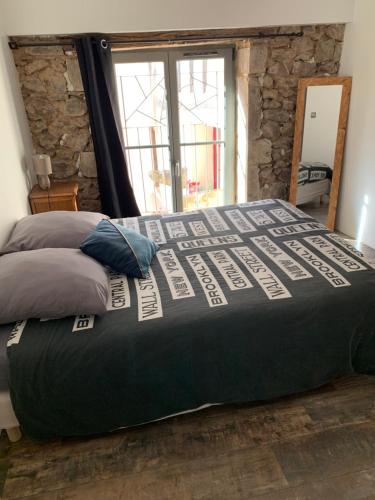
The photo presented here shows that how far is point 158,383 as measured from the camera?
1.64m

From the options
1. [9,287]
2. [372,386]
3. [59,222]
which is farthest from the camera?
[59,222]

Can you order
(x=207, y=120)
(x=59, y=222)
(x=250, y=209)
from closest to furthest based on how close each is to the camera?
(x=59, y=222) → (x=250, y=209) → (x=207, y=120)

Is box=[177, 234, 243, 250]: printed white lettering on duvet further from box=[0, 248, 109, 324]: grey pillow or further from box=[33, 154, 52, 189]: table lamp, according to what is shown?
box=[33, 154, 52, 189]: table lamp

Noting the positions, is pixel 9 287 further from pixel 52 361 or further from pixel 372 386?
pixel 372 386

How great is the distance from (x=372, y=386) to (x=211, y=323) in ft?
3.34

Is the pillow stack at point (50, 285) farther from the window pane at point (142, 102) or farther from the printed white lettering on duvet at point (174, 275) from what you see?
the window pane at point (142, 102)

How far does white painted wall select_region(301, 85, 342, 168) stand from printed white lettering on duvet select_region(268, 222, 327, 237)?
1.47 meters

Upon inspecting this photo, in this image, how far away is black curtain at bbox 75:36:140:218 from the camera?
3.10 metres

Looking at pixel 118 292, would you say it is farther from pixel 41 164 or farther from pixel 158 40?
pixel 158 40

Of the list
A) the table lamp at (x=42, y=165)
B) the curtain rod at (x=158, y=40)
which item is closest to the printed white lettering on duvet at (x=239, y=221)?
the table lamp at (x=42, y=165)

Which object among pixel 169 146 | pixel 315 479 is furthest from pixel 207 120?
pixel 315 479

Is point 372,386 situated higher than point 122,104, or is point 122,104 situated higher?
point 122,104

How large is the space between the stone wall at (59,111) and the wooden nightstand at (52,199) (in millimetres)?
477

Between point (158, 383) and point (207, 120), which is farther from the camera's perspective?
point (207, 120)
